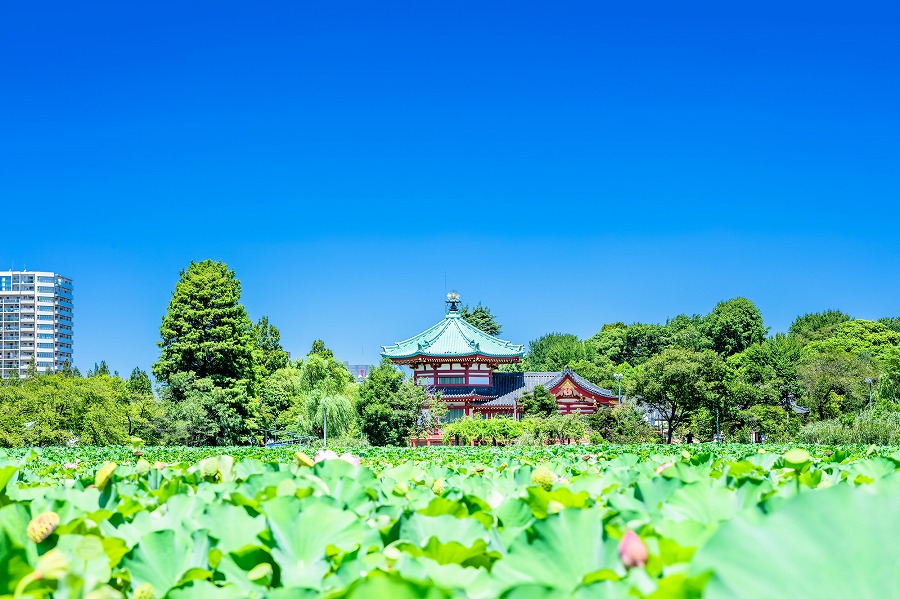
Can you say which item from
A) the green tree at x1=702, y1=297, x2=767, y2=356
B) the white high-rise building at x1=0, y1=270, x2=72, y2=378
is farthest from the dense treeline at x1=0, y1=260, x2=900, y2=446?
the white high-rise building at x1=0, y1=270, x2=72, y2=378

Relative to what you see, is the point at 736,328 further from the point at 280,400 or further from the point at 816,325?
the point at 280,400

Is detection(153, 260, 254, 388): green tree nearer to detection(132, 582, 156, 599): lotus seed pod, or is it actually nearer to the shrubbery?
the shrubbery

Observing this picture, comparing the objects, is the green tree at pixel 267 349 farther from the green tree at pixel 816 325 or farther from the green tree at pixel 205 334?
the green tree at pixel 816 325

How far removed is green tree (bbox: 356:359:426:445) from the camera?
1203 inches

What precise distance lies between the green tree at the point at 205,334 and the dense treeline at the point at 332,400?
0.06 m

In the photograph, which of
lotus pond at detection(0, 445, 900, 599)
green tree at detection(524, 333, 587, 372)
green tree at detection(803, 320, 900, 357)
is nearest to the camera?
lotus pond at detection(0, 445, 900, 599)

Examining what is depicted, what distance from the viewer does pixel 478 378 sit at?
144 feet

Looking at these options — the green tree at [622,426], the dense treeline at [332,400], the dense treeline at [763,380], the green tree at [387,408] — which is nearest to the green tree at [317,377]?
the dense treeline at [332,400]

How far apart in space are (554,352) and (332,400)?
41346 mm

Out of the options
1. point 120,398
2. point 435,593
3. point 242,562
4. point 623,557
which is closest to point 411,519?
point 242,562

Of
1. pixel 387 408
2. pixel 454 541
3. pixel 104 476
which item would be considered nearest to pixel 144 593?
pixel 454 541

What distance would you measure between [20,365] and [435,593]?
14746 centimetres

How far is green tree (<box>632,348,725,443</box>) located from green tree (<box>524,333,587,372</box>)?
3449cm

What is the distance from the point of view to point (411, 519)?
5.92 ft
